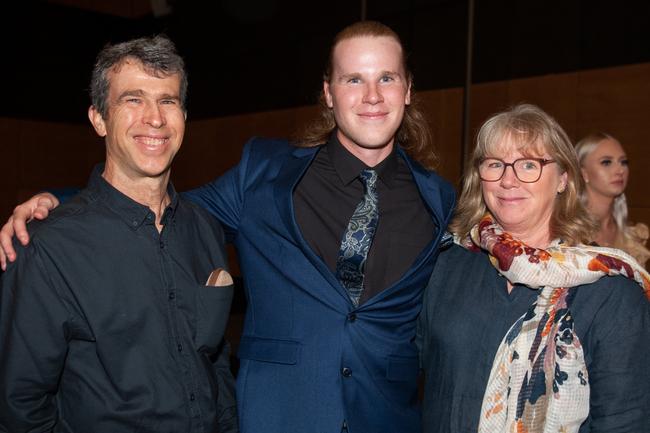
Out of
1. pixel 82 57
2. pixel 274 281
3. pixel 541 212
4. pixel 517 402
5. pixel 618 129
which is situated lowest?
pixel 517 402

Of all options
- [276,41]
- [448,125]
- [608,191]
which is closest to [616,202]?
[608,191]

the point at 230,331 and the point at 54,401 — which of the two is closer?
the point at 54,401

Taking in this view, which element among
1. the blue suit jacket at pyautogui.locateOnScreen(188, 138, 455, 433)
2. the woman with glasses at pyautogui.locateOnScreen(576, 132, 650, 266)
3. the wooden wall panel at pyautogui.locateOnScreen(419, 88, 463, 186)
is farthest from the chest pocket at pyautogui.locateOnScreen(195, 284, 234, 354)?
the wooden wall panel at pyautogui.locateOnScreen(419, 88, 463, 186)

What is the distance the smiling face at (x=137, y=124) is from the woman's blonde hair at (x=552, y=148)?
95 centimetres

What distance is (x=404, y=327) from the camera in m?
1.88

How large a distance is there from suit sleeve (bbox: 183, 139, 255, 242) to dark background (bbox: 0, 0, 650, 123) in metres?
3.55

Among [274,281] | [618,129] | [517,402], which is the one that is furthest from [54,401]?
[618,129]

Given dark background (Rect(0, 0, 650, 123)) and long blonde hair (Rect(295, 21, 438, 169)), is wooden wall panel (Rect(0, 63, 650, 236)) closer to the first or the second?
dark background (Rect(0, 0, 650, 123))

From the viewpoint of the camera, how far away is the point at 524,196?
178 cm

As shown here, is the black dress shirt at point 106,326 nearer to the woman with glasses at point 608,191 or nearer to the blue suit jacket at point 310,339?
the blue suit jacket at point 310,339

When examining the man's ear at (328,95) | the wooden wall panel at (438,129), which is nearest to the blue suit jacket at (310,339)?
the man's ear at (328,95)

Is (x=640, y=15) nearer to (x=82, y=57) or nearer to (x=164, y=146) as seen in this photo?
(x=164, y=146)

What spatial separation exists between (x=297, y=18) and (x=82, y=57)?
152 inches

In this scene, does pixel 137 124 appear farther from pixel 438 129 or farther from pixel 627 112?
pixel 438 129
